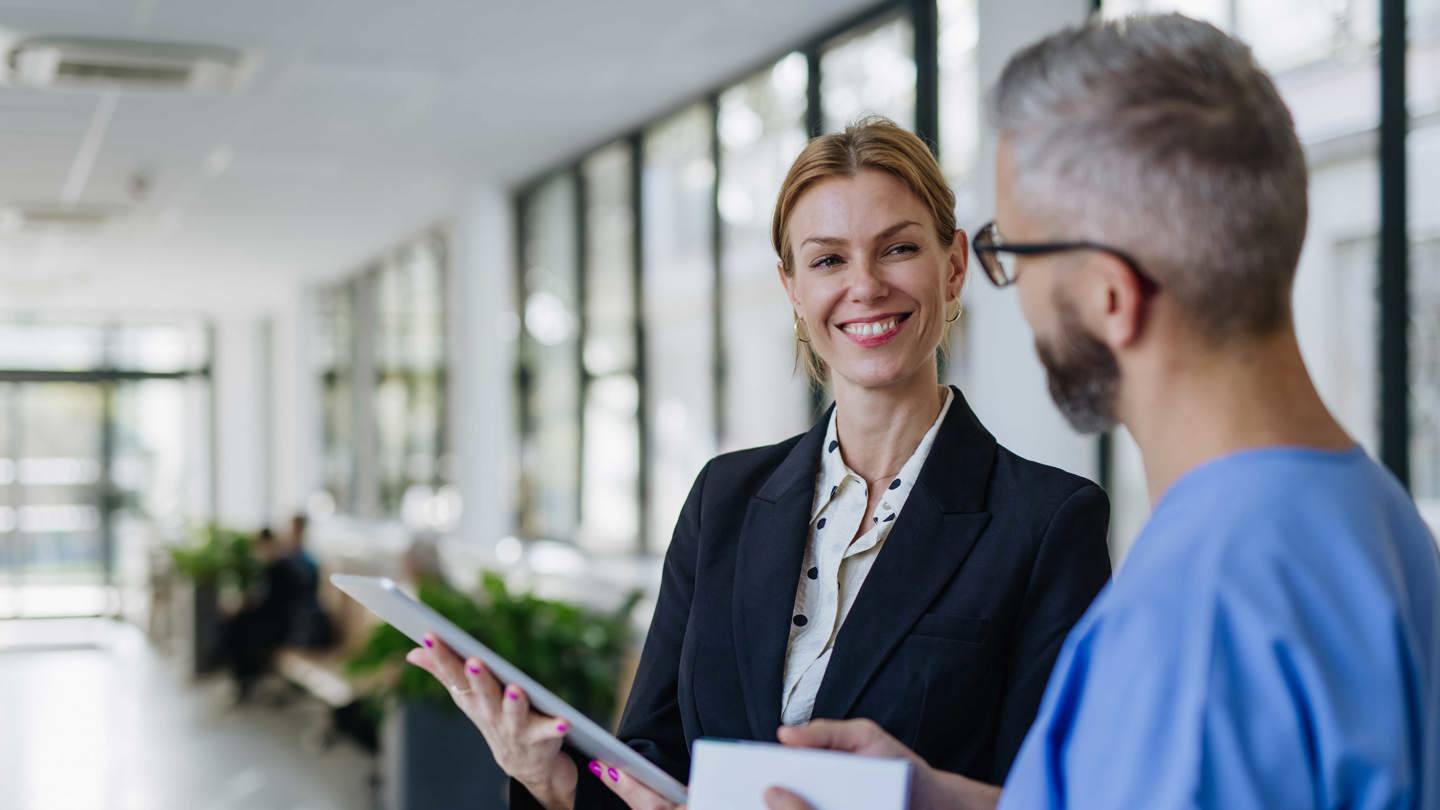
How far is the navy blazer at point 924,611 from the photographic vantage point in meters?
1.39

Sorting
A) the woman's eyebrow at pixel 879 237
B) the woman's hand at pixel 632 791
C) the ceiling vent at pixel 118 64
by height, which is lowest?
the woman's hand at pixel 632 791

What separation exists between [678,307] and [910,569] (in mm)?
5961

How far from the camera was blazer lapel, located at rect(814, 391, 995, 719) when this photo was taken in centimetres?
142

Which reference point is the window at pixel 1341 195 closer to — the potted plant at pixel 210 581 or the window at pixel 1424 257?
the window at pixel 1424 257

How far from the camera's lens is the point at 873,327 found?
5.00 ft

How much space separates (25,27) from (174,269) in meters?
7.73

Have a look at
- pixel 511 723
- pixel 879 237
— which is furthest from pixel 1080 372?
pixel 511 723

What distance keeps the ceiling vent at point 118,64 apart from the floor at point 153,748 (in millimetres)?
3368

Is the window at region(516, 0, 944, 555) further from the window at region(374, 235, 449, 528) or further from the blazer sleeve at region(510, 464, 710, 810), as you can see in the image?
the blazer sleeve at region(510, 464, 710, 810)

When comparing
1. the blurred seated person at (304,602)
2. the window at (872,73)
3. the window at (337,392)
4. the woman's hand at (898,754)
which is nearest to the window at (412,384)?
the window at (337,392)

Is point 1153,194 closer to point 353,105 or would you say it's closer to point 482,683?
point 482,683

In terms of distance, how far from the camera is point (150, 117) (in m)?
6.93

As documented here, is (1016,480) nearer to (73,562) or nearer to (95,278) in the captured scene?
(95,278)

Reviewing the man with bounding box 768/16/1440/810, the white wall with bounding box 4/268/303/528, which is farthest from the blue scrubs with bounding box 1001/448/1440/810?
the white wall with bounding box 4/268/303/528
